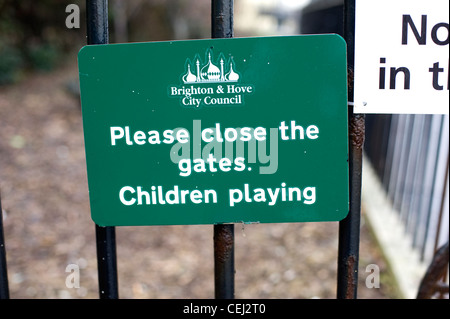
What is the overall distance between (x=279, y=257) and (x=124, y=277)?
1348mm

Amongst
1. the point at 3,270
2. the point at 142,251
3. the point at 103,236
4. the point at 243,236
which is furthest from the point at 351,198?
the point at 142,251

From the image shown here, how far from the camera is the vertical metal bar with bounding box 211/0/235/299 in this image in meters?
1.41

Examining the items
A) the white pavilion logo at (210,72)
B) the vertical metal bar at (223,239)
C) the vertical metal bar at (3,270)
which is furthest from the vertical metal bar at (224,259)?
the vertical metal bar at (3,270)

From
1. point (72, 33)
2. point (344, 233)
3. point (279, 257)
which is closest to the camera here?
point (344, 233)

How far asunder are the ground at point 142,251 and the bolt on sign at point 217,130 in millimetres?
1103

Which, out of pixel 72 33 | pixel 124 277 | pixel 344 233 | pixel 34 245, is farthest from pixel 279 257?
pixel 72 33

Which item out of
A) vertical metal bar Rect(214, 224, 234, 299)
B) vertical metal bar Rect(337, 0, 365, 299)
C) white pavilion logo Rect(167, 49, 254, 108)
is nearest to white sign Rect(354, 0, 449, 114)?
vertical metal bar Rect(337, 0, 365, 299)

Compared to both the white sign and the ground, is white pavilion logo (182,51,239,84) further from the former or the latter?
the ground

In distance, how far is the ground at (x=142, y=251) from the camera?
11.8 ft

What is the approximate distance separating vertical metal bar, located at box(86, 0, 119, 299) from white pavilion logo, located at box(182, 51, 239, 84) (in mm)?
299

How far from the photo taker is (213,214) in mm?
1452

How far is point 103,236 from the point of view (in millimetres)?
1558
